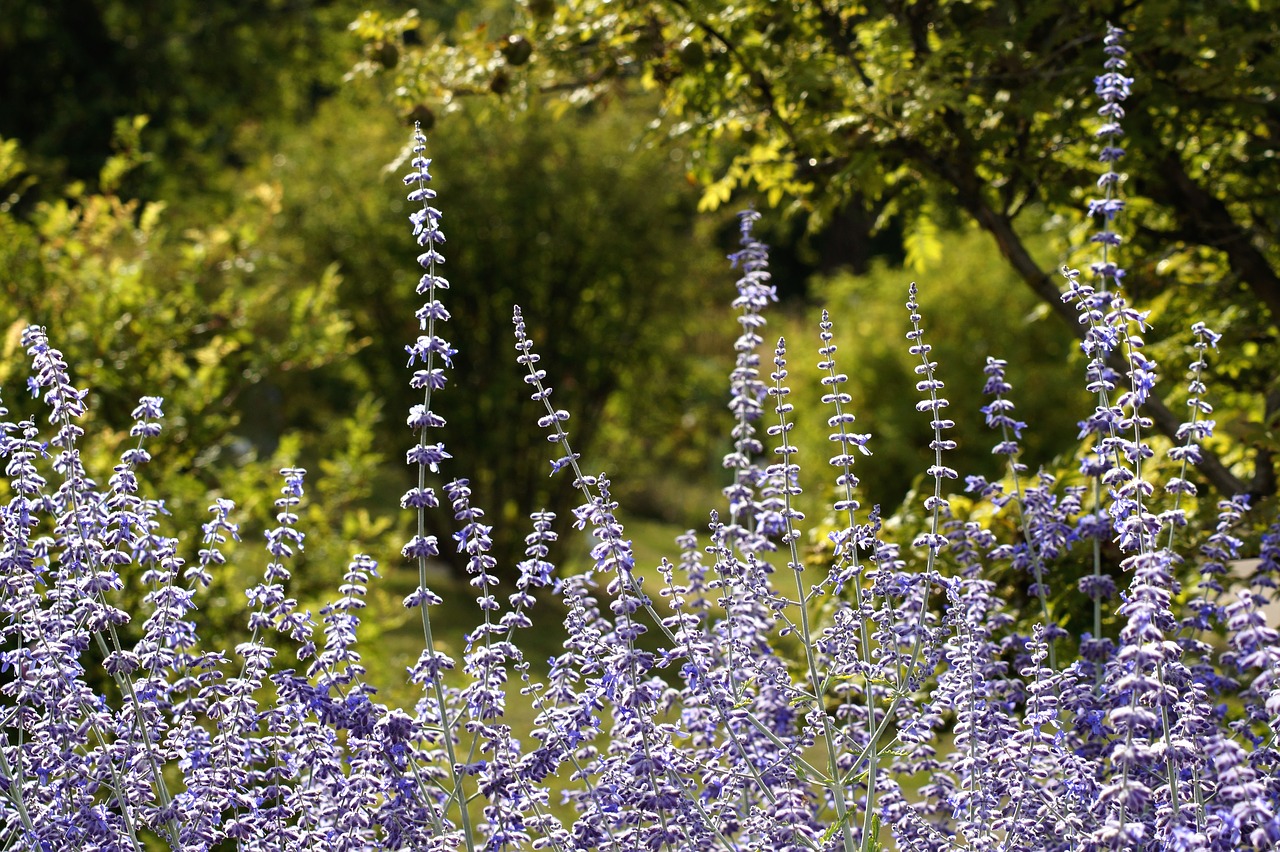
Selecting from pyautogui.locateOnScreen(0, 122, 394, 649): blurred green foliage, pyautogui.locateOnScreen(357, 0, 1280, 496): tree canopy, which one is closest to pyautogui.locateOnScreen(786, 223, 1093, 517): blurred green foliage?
pyautogui.locateOnScreen(357, 0, 1280, 496): tree canopy

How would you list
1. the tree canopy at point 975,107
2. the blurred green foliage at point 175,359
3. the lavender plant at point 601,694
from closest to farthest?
the lavender plant at point 601,694, the tree canopy at point 975,107, the blurred green foliage at point 175,359

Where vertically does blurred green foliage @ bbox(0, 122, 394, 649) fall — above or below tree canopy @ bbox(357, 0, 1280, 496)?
below

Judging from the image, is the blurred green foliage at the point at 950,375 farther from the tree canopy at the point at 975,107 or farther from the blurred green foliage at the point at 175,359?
the blurred green foliage at the point at 175,359

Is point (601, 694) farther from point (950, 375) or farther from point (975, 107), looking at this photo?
point (950, 375)

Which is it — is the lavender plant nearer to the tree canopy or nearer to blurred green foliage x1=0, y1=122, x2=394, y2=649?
the tree canopy

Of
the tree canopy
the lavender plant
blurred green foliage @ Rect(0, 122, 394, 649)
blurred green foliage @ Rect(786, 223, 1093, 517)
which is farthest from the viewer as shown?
blurred green foliage @ Rect(786, 223, 1093, 517)

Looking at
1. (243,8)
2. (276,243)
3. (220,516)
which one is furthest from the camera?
(243,8)

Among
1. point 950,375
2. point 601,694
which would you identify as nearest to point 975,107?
point 601,694

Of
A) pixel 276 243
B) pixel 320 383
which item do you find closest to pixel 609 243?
pixel 276 243

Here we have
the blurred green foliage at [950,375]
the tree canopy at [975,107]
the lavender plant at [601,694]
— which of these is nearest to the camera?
the lavender plant at [601,694]

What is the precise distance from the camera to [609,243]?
427 inches

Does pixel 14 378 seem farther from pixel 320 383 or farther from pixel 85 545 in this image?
pixel 320 383

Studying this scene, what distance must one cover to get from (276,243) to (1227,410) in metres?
8.23

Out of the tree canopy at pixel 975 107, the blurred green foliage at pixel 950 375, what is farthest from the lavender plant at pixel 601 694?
the blurred green foliage at pixel 950 375
